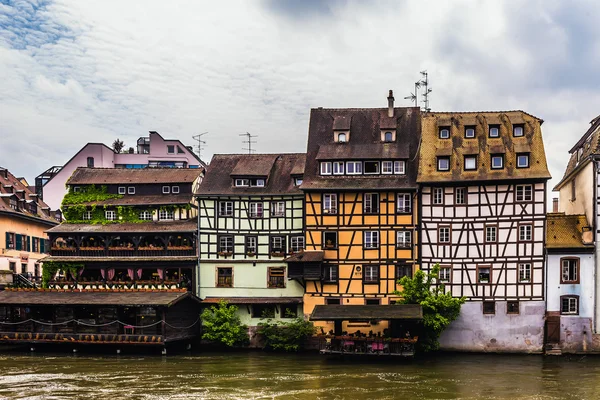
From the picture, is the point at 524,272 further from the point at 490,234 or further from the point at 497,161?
the point at 497,161

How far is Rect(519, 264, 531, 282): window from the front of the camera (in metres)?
41.8

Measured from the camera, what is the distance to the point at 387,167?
1738 inches

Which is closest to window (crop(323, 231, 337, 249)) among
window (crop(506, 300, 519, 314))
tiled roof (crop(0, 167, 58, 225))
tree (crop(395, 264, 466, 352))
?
tree (crop(395, 264, 466, 352))

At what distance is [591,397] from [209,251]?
26400mm

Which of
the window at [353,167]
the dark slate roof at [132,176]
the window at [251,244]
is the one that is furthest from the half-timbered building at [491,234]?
the dark slate roof at [132,176]

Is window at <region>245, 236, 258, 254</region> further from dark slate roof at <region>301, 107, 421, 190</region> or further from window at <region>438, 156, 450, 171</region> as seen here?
window at <region>438, 156, 450, 171</region>

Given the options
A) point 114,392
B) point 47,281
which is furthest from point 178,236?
point 114,392

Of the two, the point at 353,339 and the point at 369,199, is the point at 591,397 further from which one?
the point at 369,199

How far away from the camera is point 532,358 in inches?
1569

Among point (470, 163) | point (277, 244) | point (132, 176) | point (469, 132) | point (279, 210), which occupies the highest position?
point (469, 132)

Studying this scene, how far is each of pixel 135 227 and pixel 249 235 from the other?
836 centimetres

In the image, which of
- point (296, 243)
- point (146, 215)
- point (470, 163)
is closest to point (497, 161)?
point (470, 163)

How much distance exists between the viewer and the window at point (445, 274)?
42.7 metres

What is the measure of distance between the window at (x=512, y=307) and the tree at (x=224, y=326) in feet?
57.6
